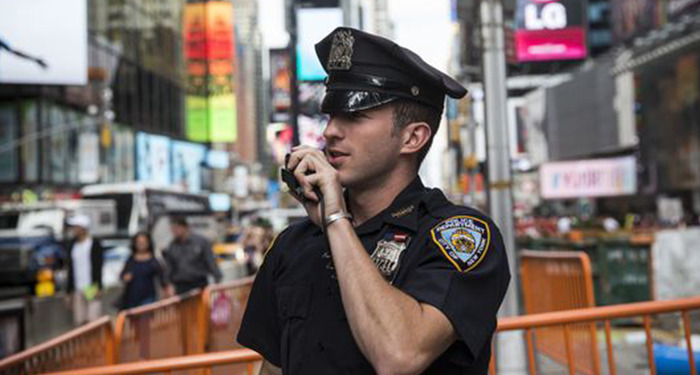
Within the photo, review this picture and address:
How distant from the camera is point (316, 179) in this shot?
77.7 inches

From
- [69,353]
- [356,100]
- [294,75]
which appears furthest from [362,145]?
[294,75]

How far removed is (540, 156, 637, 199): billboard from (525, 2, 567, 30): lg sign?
4777cm

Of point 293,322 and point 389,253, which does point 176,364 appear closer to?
point 293,322

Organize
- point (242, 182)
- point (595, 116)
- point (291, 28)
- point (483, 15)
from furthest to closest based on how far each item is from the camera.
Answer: point (242, 182)
point (595, 116)
point (291, 28)
point (483, 15)

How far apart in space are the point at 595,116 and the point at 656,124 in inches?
660

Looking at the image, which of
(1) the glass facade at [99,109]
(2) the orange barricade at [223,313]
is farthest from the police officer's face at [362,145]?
(1) the glass facade at [99,109]

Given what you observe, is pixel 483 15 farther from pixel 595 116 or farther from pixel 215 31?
pixel 595 116

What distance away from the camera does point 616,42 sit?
215 feet

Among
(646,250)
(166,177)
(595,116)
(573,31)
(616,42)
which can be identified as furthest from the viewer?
(595,116)

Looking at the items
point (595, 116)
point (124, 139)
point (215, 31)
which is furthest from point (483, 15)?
point (595, 116)

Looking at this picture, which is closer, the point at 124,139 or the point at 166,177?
the point at 124,139

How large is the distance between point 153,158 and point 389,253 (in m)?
52.6

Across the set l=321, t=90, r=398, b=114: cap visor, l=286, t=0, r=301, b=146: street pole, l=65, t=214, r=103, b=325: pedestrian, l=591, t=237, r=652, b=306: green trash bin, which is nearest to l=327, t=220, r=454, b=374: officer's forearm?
l=321, t=90, r=398, b=114: cap visor

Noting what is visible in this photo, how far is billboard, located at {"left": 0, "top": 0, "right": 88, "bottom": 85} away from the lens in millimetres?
9195
